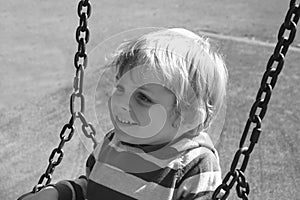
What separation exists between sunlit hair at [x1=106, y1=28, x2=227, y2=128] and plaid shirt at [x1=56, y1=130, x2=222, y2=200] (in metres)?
0.10

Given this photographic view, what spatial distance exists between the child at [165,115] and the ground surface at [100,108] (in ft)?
3.12

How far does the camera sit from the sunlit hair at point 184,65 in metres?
1.56

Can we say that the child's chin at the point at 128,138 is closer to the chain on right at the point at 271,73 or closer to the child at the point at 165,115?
the child at the point at 165,115

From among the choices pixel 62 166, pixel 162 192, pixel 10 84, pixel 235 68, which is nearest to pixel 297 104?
pixel 235 68

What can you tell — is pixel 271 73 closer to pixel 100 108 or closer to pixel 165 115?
pixel 165 115

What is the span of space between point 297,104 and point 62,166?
173 centimetres

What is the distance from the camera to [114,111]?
1.62 metres

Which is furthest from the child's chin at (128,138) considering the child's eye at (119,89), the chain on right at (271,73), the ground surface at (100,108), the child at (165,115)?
the ground surface at (100,108)

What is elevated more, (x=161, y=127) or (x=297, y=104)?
(x=161, y=127)

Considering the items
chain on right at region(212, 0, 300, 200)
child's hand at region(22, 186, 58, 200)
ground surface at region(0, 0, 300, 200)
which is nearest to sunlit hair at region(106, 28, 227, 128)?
chain on right at region(212, 0, 300, 200)

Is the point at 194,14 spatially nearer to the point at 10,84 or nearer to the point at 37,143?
the point at 10,84

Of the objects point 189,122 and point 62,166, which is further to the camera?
point 62,166

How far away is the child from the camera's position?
1573mm

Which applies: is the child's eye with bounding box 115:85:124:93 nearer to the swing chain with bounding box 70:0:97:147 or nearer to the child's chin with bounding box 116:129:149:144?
the child's chin with bounding box 116:129:149:144
